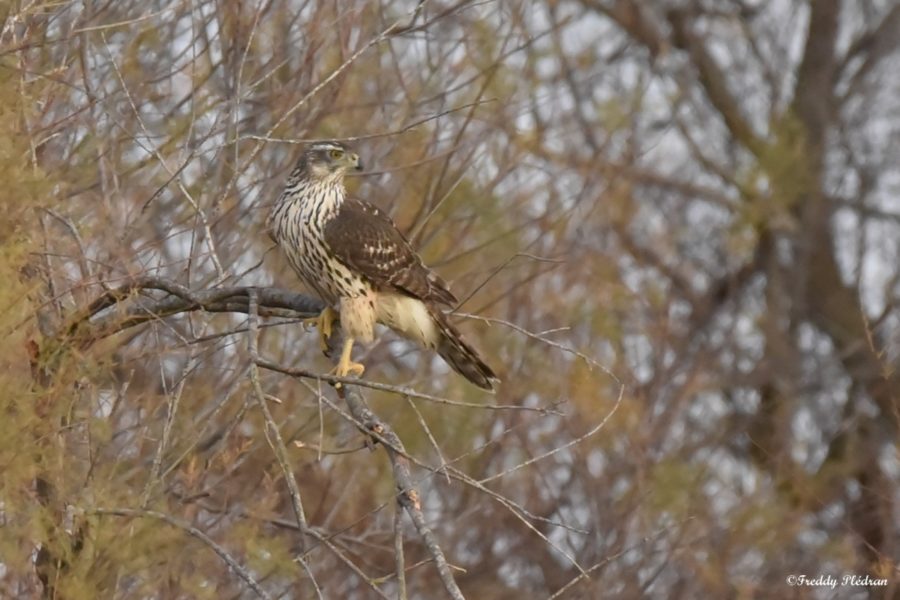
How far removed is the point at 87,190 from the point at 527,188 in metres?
3.54

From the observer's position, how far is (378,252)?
595 centimetres

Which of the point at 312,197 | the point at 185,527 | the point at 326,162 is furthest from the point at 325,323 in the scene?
the point at 185,527

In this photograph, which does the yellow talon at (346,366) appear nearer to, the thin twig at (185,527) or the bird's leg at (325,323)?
the bird's leg at (325,323)

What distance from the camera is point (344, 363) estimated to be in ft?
18.6

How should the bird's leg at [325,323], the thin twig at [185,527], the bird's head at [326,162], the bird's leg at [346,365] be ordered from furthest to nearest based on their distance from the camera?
the bird's head at [326,162] < the bird's leg at [325,323] < the bird's leg at [346,365] < the thin twig at [185,527]

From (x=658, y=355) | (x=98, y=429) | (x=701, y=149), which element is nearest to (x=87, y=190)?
(x=98, y=429)

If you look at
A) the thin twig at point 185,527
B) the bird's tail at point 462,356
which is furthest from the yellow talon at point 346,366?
the thin twig at point 185,527

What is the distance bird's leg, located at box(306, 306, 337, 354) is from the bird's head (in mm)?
501

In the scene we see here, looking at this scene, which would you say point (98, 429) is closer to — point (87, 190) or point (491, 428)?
point (87, 190)

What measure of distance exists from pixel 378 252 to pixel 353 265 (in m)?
0.13

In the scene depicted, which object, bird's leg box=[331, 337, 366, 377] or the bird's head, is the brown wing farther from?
bird's leg box=[331, 337, 366, 377]

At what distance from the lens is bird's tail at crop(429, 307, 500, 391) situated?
5.99 m

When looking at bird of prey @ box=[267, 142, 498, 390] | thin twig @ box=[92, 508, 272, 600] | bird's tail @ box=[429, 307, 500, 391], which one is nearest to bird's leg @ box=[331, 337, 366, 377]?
bird of prey @ box=[267, 142, 498, 390]

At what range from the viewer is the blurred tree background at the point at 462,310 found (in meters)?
4.58
